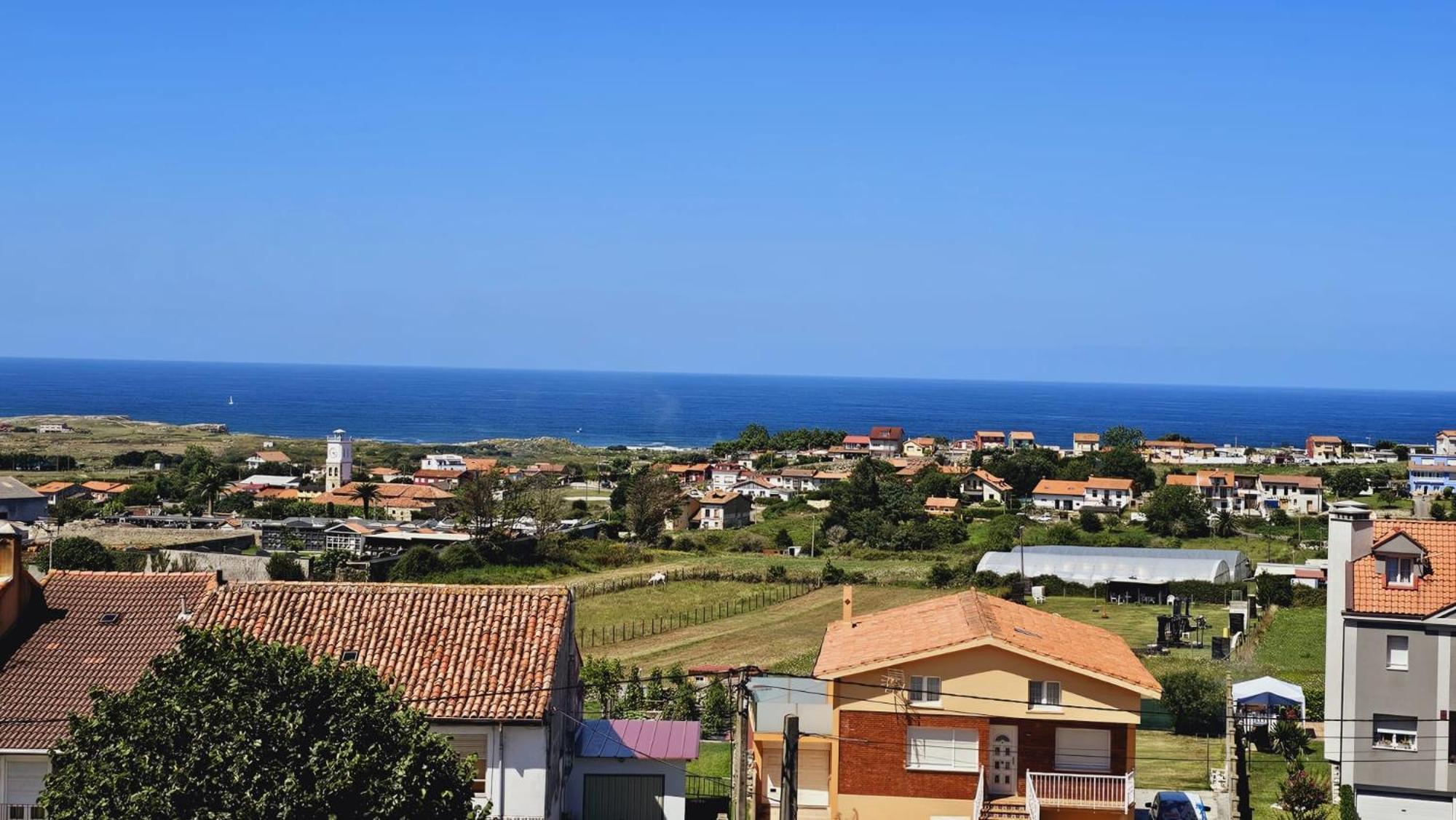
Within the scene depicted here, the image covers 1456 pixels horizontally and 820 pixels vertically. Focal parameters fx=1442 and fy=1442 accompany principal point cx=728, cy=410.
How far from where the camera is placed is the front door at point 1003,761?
1877 cm

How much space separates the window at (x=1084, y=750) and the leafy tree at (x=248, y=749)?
29.8 ft

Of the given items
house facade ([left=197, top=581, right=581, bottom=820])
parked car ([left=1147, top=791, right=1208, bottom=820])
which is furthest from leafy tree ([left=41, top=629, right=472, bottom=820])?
parked car ([left=1147, top=791, right=1208, bottom=820])

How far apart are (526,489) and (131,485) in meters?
26.4

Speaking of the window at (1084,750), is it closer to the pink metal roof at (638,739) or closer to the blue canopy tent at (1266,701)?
the pink metal roof at (638,739)

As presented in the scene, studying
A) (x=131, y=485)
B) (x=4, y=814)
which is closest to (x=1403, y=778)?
(x=4, y=814)

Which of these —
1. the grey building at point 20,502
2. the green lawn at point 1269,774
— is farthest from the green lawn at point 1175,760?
the grey building at point 20,502

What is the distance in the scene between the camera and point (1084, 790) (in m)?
18.4

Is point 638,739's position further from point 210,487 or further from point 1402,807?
Answer: point 210,487

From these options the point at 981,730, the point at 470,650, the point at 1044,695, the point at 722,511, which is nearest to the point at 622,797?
the point at 470,650

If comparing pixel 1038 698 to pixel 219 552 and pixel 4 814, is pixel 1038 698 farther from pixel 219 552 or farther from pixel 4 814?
pixel 219 552

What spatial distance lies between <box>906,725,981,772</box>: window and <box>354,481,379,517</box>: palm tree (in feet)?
203

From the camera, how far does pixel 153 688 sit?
12312mm

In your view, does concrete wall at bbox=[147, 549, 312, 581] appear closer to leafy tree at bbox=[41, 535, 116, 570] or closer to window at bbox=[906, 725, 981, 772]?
leafy tree at bbox=[41, 535, 116, 570]

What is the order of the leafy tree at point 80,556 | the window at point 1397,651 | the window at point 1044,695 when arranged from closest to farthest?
1. the window at point 1044,695
2. the window at point 1397,651
3. the leafy tree at point 80,556
